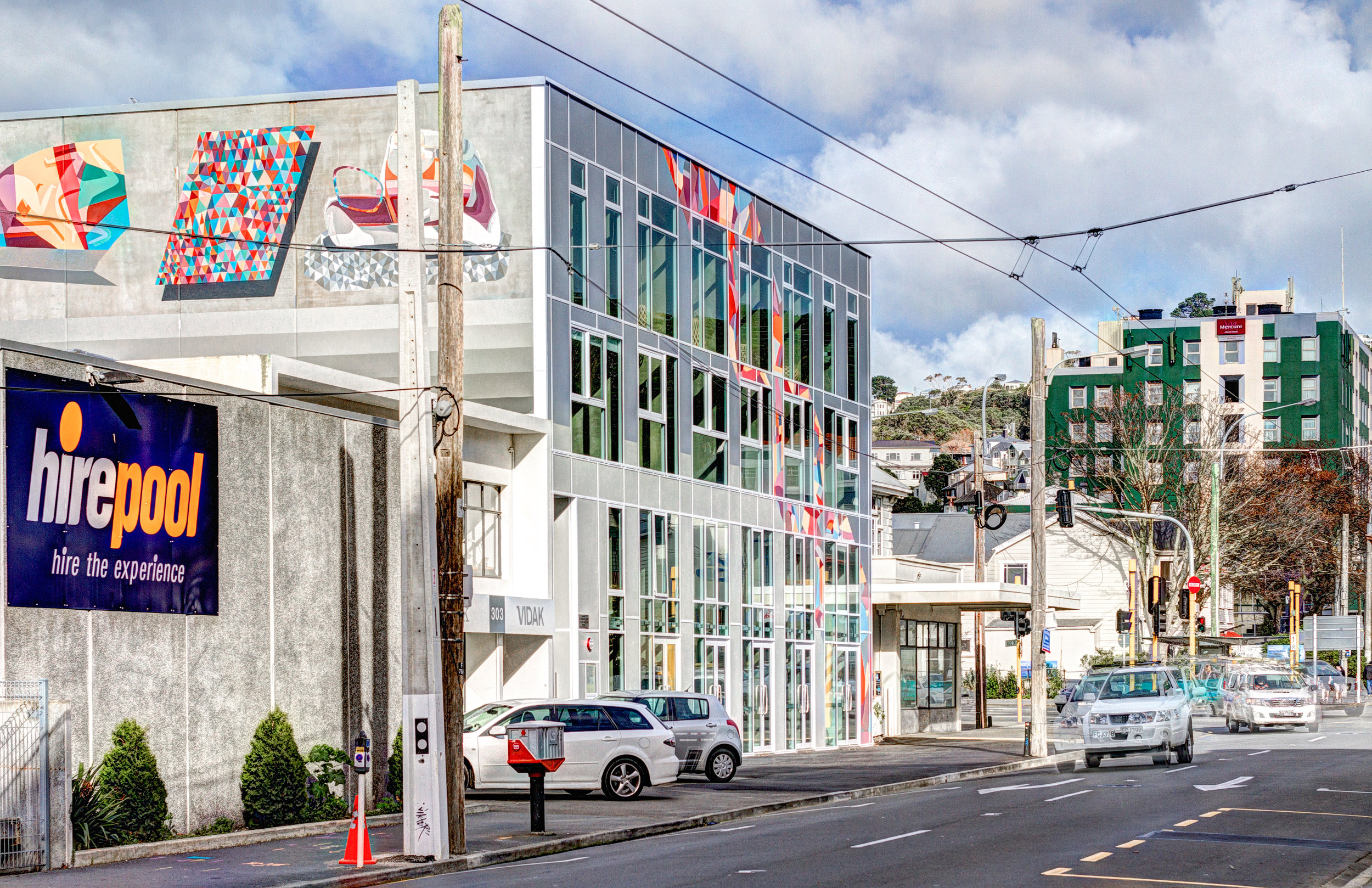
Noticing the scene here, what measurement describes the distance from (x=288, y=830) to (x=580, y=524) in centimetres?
1186

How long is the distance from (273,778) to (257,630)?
1847mm

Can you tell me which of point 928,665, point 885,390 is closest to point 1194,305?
point 885,390

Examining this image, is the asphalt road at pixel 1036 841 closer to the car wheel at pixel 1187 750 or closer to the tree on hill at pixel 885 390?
the car wheel at pixel 1187 750

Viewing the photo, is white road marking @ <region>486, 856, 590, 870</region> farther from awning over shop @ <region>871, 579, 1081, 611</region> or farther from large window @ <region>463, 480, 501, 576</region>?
awning over shop @ <region>871, 579, 1081, 611</region>

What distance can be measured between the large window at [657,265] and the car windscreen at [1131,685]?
11.6 metres

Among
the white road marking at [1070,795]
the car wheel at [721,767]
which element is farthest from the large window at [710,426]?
the white road marking at [1070,795]

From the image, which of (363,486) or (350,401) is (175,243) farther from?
(363,486)

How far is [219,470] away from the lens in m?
19.2

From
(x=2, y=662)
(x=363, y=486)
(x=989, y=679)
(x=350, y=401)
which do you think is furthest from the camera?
(x=989, y=679)

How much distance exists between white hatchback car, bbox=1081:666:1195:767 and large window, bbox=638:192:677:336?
38.6 ft

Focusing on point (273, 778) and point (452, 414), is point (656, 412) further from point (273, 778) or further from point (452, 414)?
point (452, 414)

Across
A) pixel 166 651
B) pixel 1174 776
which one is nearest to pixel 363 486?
pixel 166 651

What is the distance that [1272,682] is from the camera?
42.0 meters

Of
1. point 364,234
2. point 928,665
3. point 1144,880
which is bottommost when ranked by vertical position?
point 928,665
